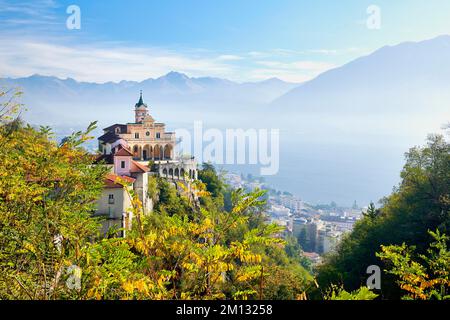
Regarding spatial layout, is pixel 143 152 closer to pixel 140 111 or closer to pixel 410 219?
pixel 140 111

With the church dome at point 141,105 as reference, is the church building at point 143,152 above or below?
below

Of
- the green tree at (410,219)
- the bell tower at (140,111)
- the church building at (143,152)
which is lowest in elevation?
the green tree at (410,219)

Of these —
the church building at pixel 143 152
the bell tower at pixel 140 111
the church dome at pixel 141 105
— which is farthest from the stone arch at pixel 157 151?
the church dome at pixel 141 105

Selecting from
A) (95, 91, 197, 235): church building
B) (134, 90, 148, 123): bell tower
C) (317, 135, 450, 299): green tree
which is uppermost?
(134, 90, 148, 123): bell tower

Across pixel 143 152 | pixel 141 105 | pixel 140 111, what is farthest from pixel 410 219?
pixel 141 105

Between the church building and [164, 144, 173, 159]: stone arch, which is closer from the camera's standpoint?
the church building

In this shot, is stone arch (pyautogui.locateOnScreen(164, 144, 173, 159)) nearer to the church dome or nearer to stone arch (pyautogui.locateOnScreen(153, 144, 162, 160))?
stone arch (pyautogui.locateOnScreen(153, 144, 162, 160))

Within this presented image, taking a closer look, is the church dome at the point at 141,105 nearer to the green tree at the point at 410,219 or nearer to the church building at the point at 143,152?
the church building at the point at 143,152

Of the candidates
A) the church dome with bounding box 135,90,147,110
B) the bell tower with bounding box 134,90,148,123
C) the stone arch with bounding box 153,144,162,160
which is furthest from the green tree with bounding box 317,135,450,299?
the church dome with bounding box 135,90,147,110

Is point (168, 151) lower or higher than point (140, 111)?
lower
